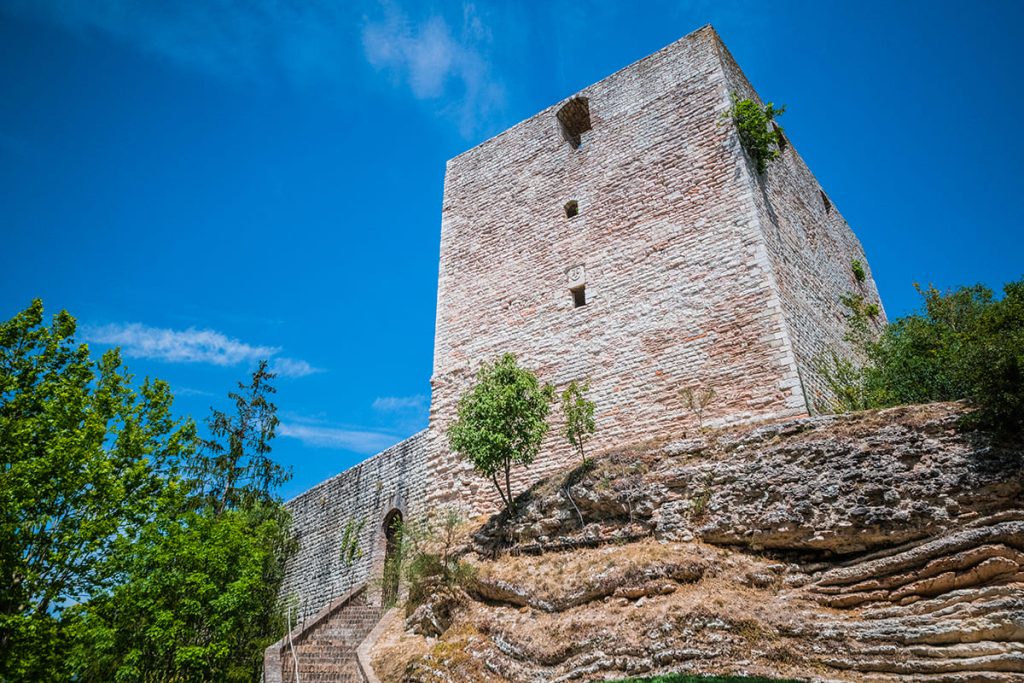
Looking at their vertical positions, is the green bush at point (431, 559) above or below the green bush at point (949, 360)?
below

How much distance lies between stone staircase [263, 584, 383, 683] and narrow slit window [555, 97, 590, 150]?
1098 cm

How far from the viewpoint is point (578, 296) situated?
12531 millimetres

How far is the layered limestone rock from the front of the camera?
19.5ft

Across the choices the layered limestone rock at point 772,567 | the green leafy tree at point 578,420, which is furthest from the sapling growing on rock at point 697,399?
the green leafy tree at point 578,420

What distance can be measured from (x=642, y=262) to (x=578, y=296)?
4.74 ft

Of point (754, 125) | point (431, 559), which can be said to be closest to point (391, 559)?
point (431, 559)

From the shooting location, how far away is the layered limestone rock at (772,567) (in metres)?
5.95

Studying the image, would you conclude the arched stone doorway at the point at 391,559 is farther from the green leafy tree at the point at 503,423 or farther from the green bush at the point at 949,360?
the green bush at the point at 949,360

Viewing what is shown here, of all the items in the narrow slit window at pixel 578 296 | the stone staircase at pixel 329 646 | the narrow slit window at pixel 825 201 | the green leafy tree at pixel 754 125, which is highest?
the narrow slit window at pixel 825 201

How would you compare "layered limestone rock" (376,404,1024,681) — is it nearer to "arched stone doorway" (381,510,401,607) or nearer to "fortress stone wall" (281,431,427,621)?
"arched stone doorway" (381,510,401,607)

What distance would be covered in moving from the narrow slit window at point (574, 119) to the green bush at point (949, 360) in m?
7.04

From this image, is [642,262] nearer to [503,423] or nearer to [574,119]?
[503,423]

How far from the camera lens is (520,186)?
14.7 meters

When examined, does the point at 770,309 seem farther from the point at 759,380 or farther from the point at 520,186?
the point at 520,186
